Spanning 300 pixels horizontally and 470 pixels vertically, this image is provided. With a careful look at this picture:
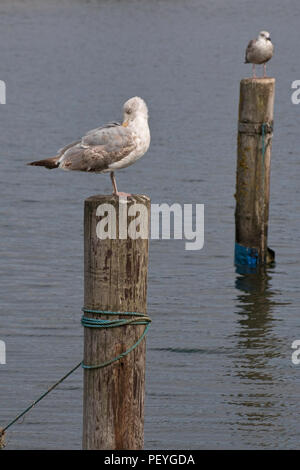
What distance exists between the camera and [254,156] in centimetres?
1467

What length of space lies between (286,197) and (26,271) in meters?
7.54

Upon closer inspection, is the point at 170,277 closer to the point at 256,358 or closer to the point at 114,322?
the point at 256,358

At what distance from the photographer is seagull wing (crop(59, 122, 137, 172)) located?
8039 mm

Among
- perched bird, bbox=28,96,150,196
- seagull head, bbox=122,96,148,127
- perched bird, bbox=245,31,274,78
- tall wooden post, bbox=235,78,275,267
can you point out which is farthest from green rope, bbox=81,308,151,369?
perched bird, bbox=245,31,274,78

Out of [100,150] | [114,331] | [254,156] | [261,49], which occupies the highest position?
Answer: [261,49]

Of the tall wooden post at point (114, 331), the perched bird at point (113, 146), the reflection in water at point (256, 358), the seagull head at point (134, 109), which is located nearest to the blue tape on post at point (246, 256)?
the reflection in water at point (256, 358)

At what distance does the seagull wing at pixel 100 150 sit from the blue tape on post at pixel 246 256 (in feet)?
25.2

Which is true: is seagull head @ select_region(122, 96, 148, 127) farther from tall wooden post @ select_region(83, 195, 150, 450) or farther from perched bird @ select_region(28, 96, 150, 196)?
tall wooden post @ select_region(83, 195, 150, 450)

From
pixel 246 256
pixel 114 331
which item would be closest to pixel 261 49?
pixel 246 256

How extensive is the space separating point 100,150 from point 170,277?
27.5 ft

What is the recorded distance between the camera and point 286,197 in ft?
73.0

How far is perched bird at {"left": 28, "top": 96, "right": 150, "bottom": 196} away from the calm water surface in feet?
10.4
